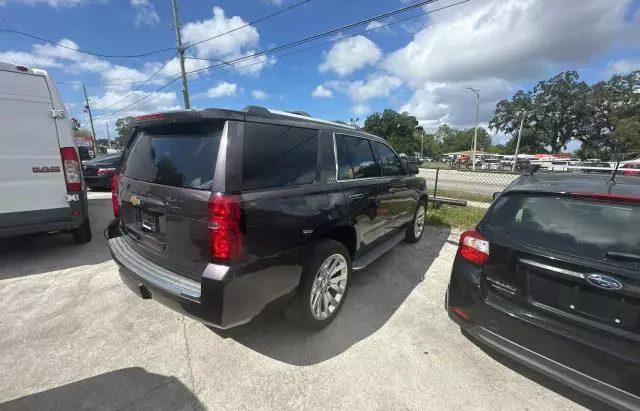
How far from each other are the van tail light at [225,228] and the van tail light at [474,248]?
180 cm

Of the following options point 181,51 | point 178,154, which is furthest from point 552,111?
point 178,154

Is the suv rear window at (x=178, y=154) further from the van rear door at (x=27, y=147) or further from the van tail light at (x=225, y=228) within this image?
the van rear door at (x=27, y=147)

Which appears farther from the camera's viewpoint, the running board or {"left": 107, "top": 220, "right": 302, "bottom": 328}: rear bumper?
the running board

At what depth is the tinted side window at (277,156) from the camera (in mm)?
2160

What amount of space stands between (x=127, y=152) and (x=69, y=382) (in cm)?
199

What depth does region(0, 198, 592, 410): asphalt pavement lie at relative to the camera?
211cm

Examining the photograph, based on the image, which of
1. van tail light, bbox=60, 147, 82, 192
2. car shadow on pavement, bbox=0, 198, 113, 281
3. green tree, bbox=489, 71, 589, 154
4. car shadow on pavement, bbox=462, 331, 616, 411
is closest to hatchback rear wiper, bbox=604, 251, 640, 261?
car shadow on pavement, bbox=462, 331, 616, 411

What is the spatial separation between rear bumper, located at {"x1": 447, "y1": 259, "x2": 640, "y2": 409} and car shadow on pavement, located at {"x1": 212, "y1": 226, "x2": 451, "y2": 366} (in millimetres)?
948

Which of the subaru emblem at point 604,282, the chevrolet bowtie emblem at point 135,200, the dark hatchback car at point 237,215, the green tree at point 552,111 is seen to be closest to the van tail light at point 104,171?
the dark hatchback car at point 237,215

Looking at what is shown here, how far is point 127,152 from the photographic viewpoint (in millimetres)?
3029

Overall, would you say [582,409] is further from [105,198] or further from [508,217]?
[105,198]

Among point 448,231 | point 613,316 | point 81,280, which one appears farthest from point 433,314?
point 81,280

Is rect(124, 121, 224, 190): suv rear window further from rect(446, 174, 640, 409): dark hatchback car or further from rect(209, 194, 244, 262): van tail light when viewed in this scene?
rect(446, 174, 640, 409): dark hatchback car

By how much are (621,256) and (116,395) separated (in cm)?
341
